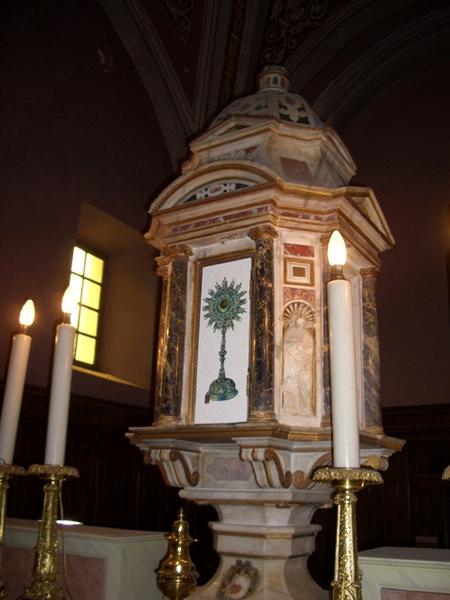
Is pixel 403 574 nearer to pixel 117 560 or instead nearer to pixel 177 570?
pixel 177 570

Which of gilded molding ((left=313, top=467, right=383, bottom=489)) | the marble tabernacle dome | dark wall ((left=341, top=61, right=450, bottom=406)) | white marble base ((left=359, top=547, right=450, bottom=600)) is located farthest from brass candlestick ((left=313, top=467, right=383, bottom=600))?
dark wall ((left=341, top=61, right=450, bottom=406))

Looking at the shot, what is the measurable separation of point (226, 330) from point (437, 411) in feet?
14.8

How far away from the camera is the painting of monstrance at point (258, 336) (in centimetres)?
264

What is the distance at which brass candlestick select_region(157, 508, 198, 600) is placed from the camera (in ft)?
7.77

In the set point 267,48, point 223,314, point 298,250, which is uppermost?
point 267,48

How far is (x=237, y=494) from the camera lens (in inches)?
109

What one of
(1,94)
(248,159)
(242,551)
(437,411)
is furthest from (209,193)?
(437,411)

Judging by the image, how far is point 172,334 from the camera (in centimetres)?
303

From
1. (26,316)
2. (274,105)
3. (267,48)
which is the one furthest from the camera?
(267,48)

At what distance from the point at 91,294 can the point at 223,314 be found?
4.67 m

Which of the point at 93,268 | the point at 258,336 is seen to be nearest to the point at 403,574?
the point at 258,336

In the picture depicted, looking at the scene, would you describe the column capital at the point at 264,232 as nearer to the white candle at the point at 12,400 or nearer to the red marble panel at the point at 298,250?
the red marble panel at the point at 298,250

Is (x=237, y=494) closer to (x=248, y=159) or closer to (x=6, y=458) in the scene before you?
(x=6, y=458)

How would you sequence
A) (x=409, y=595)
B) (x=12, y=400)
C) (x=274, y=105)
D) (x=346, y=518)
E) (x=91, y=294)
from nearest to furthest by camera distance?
(x=346, y=518) → (x=409, y=595) → (x=12, y=400) → (x=274, y=105) → (x=91, y=294)
